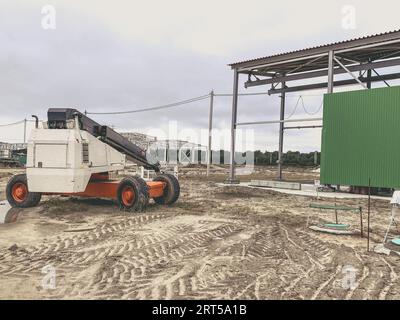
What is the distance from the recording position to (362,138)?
16297 mm

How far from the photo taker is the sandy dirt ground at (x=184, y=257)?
4.74 metres

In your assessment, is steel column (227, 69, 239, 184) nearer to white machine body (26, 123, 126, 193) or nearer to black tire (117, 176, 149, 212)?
black tire (117, 176, 149, 212)

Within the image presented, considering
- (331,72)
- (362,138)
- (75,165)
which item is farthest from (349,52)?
(75,165)

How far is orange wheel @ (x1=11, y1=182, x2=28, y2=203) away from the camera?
11.0 meters

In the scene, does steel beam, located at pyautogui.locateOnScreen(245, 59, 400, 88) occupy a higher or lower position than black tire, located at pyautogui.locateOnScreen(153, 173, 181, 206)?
higher

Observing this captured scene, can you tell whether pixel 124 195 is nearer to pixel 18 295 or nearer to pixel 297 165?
pixel 18 295

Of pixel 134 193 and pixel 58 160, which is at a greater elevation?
pixel 58 160

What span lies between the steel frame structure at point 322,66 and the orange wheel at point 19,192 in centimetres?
1270

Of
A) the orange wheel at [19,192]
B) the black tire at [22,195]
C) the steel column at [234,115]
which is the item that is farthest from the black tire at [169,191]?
the steel column at [234,115]

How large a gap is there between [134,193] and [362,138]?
10.6 metres

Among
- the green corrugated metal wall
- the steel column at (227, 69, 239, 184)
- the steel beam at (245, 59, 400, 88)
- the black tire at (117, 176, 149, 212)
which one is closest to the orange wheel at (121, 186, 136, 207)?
the black tire at (117, 176, 149, 212)

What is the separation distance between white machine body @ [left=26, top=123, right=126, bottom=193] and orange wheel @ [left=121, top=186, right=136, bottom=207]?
42.5 inches

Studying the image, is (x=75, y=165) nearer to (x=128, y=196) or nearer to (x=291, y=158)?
(x=128, y=196)

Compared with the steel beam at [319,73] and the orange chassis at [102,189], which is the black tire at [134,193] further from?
the steel beam at [319,73]
